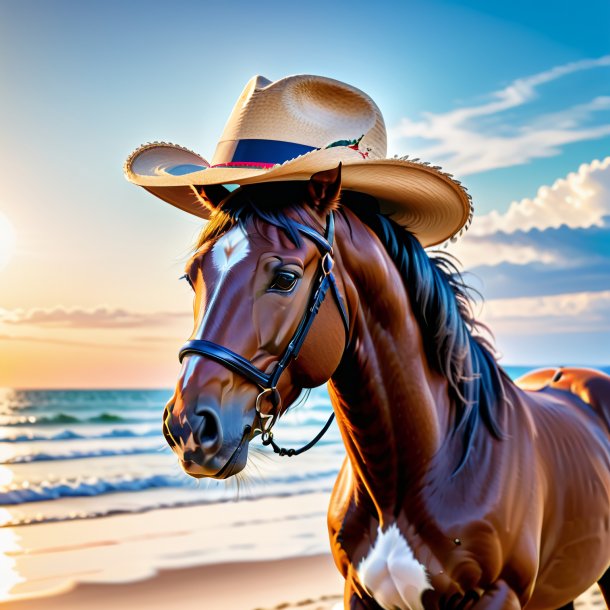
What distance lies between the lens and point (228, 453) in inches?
67.1

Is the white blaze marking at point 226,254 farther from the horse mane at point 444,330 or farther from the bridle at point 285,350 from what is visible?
the horse mane at point 444,330

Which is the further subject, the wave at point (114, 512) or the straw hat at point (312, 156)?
the wave at point (114, 512)

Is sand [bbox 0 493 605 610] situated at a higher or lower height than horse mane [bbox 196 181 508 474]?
lower

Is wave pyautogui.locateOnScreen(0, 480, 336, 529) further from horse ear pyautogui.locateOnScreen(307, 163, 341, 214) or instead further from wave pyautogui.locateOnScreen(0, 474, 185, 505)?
horse ear pyautogui.locateOnScreen(307, 163, 341, 214)

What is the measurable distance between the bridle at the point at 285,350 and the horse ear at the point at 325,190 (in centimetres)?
3

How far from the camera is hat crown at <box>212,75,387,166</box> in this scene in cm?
221

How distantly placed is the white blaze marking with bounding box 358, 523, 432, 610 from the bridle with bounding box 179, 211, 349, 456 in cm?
39

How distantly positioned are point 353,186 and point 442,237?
0.56 m

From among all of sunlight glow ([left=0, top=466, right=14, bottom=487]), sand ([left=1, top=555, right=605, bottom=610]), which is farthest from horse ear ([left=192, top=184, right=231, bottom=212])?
sunlight glow ([left=0, top=466, right=14, bottom=487])

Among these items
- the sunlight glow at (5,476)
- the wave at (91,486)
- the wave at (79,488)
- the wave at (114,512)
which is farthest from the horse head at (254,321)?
the sunlight glow at (5,476)

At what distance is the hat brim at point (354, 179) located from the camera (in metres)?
2.00

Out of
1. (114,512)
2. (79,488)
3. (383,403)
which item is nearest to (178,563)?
(114,512)

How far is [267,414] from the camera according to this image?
1.83 meters

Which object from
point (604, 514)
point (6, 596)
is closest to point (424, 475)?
point (604, 514)
